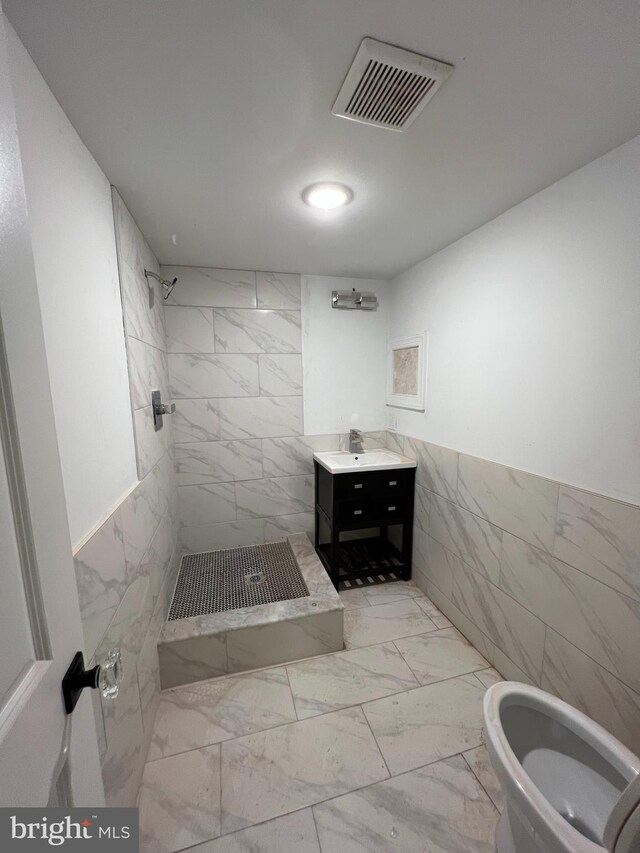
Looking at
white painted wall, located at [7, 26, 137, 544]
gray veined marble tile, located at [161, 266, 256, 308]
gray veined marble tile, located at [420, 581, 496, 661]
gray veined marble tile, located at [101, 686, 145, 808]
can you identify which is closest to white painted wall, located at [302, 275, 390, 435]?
gray veined marble tile, located at [161, 266, 256, 308]

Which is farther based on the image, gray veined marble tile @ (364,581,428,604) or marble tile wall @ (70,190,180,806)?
gray veined marble tile @ (364,581,428,604)

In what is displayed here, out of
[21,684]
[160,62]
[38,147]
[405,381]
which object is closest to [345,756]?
Answer: [21,684]

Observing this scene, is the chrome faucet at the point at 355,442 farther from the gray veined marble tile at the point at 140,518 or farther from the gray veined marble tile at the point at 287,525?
the gray veined marble tile at the point at 140,518

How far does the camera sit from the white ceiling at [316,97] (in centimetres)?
67

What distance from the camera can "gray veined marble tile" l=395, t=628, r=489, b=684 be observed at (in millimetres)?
1568

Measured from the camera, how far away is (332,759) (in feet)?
3.97

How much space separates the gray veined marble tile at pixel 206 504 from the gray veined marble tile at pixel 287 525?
11.5 inches

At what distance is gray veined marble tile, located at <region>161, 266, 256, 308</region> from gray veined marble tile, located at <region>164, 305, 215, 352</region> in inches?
2.2

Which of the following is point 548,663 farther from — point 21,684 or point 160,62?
point 160,62

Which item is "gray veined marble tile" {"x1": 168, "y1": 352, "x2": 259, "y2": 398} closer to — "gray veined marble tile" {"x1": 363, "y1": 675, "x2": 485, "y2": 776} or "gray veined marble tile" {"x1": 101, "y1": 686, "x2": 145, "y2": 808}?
"gray veined marble tile" {"x1": 101, "y1": 686, "x2": 145, "y2": 808}

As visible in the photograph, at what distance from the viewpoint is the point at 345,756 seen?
1219 millimetres

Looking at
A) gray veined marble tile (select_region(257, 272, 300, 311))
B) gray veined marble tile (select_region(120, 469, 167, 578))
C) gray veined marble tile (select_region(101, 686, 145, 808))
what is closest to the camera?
gray veined marble tile (select_region(101, 686, 145, 808))

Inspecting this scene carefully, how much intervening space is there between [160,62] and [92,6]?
0.14 meters

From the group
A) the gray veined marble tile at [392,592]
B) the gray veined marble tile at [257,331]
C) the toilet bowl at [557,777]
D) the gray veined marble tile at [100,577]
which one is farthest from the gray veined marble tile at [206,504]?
the toilet bowl at [557,777]
